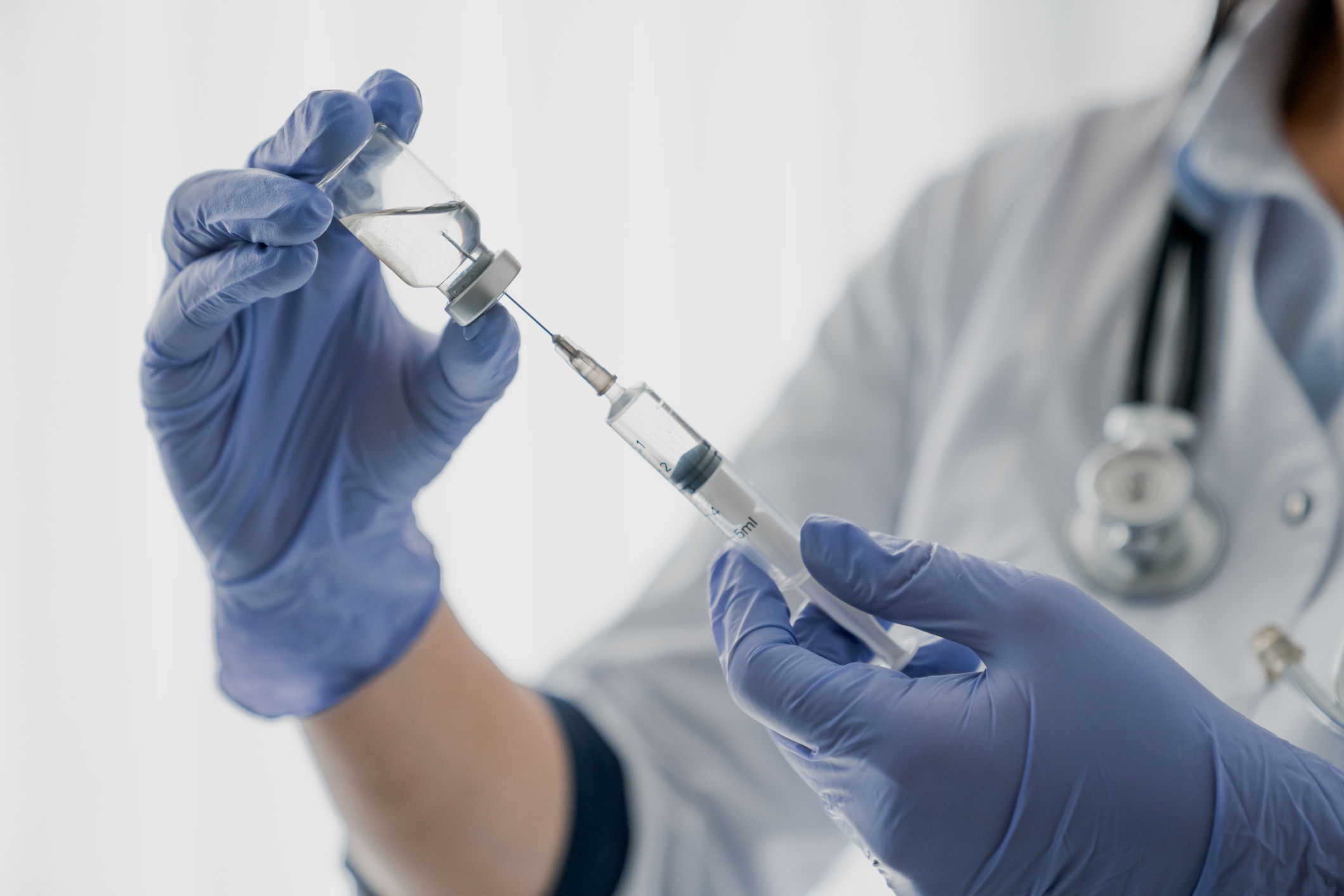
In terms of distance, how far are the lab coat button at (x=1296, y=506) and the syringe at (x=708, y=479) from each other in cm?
41

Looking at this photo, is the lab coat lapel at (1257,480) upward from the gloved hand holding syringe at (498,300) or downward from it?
downward

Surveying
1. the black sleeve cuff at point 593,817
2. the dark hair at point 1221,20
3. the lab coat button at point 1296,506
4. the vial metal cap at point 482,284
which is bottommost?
the lab coat button at point 1296,506

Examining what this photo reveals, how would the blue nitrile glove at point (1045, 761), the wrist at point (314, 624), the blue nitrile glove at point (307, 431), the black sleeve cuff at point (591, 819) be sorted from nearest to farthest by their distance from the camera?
the blue nitrile glove at point (1045, 761) < the blue nitrile glove at point (307, 431) < the wrist at point (314, 624) < the black sleeve cuff at point (591, 819)

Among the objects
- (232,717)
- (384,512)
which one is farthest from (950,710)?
(232,717)

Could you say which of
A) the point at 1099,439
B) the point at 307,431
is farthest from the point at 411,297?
the point at 1099,439

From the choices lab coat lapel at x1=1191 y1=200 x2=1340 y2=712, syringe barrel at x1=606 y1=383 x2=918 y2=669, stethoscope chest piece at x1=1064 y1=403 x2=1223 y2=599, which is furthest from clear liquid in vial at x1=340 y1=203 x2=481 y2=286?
lab coat lapel at x1=1191 y1=200 x2=1340 y2=712

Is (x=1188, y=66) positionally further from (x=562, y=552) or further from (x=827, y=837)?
(x=562, y=552)

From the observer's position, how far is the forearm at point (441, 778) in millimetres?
790

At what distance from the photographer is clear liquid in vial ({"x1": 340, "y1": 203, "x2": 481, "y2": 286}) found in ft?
2.06

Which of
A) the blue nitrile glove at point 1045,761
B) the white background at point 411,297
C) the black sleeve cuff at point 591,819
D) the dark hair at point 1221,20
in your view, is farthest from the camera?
the white background at point 411,297

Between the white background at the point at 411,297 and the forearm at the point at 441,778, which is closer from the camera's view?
the forearm at the point at 441,778

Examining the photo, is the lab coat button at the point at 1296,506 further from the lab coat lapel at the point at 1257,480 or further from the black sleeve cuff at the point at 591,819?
the black sleeve cuff at the point at 591,819

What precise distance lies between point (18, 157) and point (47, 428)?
400 mm

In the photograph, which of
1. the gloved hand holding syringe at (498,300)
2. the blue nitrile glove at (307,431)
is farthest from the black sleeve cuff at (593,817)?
the gloved hand holding syringe at (498,300)
